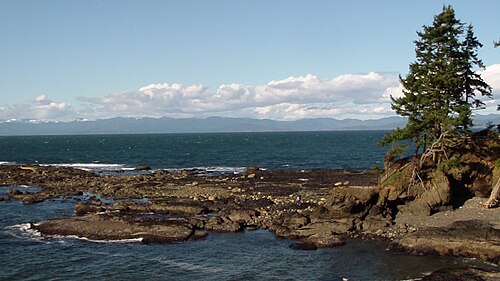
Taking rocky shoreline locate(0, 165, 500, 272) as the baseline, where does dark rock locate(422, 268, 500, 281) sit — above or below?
below

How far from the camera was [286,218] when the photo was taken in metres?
46.3

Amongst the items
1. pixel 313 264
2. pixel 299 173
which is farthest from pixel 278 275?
pixel 299 173

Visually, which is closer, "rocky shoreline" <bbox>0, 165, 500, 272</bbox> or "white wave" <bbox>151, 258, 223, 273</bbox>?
"white wave" <bbox>151, 258, 223, 273</bbox>

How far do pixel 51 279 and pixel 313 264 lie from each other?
1745 cm

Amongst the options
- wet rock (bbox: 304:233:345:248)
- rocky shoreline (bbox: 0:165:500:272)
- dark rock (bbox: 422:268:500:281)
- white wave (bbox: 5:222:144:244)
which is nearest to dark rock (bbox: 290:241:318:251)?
rocky shoreline (bbox: 0:165:500:272)

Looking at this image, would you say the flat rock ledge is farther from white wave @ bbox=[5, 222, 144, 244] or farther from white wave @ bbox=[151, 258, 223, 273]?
white wave @ bbox=[5, 222, 144, 244]

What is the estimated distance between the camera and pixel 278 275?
1281 inches

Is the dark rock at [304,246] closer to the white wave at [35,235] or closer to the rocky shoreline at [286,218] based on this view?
the rocky shoreline at [286,218]

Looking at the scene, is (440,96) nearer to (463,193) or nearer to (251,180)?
(463,193)

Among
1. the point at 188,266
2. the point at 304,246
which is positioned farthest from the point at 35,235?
the point at 304,246

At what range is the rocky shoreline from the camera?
37000 mm

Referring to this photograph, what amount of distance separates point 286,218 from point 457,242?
15.7 meters

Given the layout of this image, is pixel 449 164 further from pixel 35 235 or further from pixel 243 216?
pixel 35 235

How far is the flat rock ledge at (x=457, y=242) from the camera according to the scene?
3416 cm
